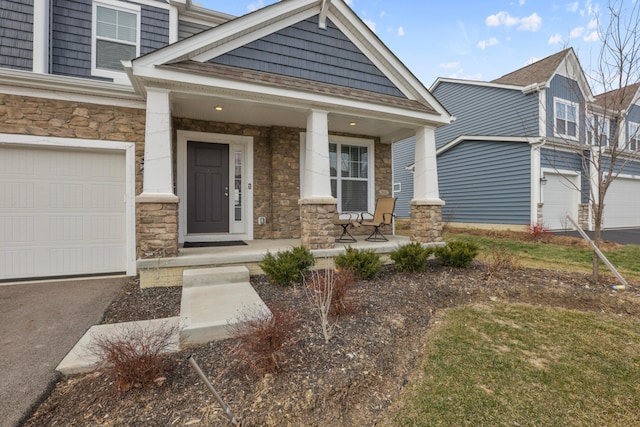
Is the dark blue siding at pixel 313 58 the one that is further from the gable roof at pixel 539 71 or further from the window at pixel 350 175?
the gable roof at pixel 539 71

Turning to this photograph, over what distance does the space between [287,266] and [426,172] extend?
359cm

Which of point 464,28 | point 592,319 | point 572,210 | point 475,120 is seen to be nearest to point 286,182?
point 592,319

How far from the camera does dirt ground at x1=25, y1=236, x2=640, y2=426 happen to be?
1.75 meters

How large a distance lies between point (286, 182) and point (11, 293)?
468 centimetres

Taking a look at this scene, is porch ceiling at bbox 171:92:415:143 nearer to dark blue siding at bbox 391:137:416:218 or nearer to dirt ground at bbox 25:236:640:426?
dirt ground at bbox 25:236:640:426

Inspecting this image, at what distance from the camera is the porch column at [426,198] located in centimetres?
601

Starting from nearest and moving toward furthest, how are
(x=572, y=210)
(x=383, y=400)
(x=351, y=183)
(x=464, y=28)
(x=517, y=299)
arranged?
(x=383, y=400) < (x=517, y=299) < (x=351, y=183) < (x=464, y=28) < (x=572, y=210)

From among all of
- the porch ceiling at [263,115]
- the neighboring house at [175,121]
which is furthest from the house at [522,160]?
the neighboring house at [175,121]

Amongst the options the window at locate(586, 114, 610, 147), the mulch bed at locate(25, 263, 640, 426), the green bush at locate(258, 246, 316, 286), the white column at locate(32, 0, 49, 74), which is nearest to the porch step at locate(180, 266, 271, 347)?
the mulch bed at locate(25, 263, 640, 426)

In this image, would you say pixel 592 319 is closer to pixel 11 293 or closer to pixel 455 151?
pixel 11 293

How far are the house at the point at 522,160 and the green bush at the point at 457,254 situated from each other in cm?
620

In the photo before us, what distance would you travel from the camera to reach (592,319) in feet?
10.6

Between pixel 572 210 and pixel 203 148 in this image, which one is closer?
pixel 203 148

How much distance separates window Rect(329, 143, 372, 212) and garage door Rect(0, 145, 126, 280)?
4.32 m
